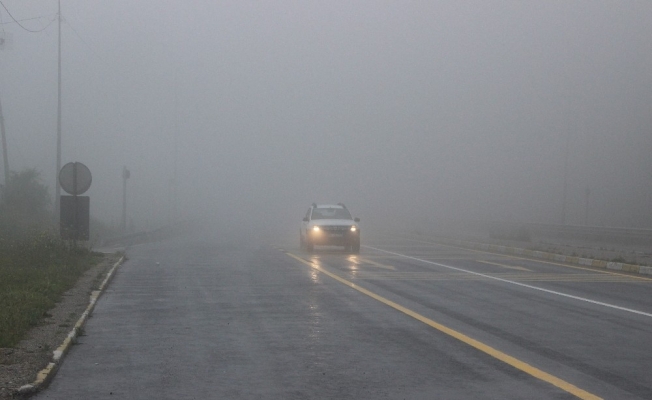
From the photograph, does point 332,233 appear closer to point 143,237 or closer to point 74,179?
point 74,179

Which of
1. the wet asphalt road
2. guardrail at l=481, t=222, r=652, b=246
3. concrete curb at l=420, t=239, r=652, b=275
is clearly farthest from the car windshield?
guardrail at l=481, t=222, r=652, b=246

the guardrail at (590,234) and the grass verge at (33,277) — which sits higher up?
the grass verge at (33,277)

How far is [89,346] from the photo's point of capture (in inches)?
372

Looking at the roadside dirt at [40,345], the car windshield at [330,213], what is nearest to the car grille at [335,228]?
the car windshield at [330,213]

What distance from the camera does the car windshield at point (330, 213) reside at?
31.2 meters

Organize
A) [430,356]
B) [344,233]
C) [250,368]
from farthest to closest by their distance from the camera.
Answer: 1. [344,233]
2. [430,356]
3. [250,368]

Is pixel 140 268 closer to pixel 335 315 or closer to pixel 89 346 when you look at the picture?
pixel 335 315

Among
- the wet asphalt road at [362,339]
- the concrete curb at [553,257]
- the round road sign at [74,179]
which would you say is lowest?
the concrete curb at [553,257]

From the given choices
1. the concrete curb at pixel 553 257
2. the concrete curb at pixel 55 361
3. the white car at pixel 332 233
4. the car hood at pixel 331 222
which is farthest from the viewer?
the car hood at pixel 331 222

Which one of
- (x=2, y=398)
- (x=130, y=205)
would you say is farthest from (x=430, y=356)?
(x=130, y=205)

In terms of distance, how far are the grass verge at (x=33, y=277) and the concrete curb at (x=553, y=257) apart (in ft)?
47.0

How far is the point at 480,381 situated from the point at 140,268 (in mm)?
15231

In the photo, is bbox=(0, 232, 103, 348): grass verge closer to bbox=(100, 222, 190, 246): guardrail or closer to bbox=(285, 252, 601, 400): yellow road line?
bbox=(285, 252, 601, 400): yellow road line

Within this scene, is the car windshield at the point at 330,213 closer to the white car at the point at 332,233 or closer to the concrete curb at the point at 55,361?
the white car at the point at 332,233
